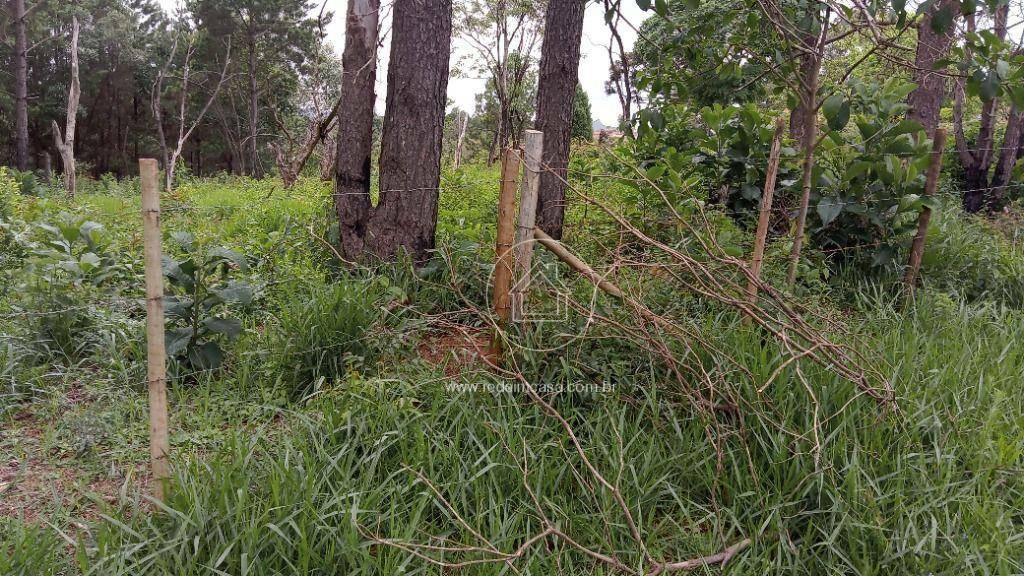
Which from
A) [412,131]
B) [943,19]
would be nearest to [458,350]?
[412,131]

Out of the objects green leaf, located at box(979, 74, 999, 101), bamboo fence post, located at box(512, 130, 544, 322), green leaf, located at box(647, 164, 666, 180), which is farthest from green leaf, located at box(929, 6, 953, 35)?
bamboo fence post, located at box(512, 130, 544, 322)

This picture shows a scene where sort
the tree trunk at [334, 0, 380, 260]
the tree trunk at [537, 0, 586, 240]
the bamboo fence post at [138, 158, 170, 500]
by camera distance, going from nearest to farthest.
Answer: the bamboo fence post at [138, 158, 170, 500] → the tree trunk at [334, 0, 380, 260] → the tree trunk at [537, 0, 586, 240]

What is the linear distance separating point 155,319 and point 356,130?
2785 millimetres

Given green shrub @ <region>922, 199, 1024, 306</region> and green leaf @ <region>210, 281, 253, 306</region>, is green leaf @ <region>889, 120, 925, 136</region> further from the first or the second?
green leaf @ <region>210, 281, 253, 306</region>

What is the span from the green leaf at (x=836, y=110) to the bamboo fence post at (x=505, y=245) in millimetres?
1699

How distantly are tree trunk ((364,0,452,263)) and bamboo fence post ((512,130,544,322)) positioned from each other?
4.17ft

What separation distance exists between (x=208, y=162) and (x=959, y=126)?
3406 cm

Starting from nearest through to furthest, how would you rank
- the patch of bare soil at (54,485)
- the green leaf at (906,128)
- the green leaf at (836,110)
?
the patch of bare soil at (54,485)
the green leaf at (836,110)
the green leaf at (906,128)

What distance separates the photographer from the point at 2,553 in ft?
6.34

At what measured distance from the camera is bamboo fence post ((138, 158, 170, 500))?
6.99ft

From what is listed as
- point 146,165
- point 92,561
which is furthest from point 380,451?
point 146,165

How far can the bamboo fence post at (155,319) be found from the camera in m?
2.13

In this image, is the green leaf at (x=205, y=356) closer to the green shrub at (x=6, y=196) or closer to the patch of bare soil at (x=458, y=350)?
the patch of bare soil at (x=458, y=350)

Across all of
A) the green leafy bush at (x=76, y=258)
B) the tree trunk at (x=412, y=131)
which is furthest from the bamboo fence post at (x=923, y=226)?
the green leafy bush at (x=76, y=258)
